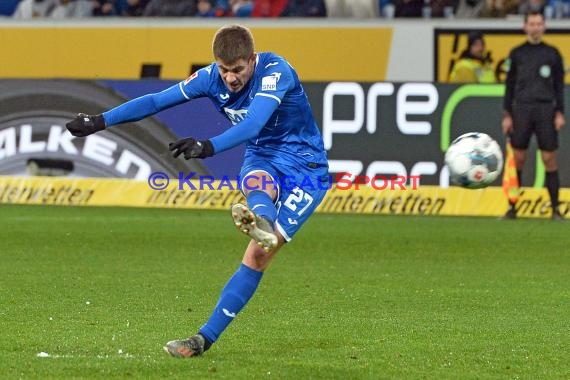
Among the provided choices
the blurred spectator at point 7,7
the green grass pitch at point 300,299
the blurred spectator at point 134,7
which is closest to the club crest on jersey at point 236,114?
the green grass pitch at point 300,299

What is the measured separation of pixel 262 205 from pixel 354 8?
1482 centimetres

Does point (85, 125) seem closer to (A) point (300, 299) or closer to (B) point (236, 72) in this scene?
(B) point (236, 72)

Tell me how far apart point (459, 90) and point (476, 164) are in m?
8.76

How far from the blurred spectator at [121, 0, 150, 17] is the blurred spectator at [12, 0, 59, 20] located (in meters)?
1.20

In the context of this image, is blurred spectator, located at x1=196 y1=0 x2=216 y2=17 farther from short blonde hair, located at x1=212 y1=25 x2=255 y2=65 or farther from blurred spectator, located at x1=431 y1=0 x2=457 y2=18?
short blonde hair, located at x1=212 y1=25 x2=255 y2=65

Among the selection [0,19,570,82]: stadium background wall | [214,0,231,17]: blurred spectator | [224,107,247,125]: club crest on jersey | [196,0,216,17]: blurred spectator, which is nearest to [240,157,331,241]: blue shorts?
[224,107,247,125]: club crest on jersey

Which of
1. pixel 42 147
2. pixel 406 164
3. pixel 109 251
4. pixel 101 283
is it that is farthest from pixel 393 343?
pixel 42 147

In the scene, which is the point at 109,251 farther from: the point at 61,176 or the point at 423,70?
the point at 423,70

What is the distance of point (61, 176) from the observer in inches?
741

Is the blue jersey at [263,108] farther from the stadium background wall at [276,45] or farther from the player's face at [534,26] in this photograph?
the stadium background wall at [276,45]

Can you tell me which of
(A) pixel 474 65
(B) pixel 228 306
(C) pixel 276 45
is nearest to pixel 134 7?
(C) pixel 276 45

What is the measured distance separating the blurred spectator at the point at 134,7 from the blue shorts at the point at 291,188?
15.5 metres

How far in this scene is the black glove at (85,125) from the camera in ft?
26.1

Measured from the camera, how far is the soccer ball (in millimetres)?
9391
